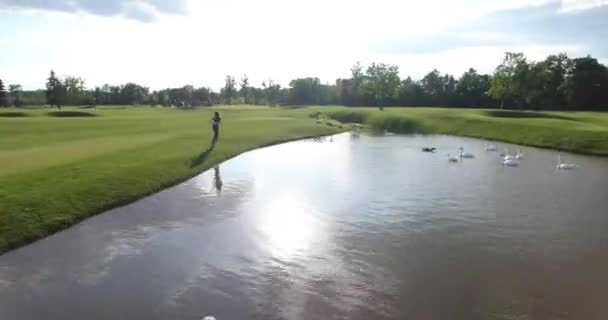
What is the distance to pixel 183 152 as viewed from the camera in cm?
3722

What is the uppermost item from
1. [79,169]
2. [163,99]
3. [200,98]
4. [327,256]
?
[200,98]

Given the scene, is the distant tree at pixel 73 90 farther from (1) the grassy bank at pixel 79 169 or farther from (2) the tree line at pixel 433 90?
(1) the grassy bank at pixel 79 169

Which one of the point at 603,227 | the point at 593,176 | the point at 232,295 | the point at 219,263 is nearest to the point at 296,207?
the point at 219,263

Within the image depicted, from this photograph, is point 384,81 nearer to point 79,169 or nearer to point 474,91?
point 474,91

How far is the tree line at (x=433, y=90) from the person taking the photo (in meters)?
105

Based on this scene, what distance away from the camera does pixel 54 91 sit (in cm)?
13738

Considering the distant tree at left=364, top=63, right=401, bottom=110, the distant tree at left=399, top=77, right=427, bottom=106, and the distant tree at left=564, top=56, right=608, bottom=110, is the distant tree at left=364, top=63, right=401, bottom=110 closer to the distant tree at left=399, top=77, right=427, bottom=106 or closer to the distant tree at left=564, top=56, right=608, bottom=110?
the distant tree at left=399, top=77, right=427, bottom=106

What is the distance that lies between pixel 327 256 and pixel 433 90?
140 meters

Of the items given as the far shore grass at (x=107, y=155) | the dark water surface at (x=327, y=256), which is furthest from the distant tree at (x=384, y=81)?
the dark water surface at (x=327, y=256)

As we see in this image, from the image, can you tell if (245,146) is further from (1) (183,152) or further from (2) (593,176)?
(2) (593,176)

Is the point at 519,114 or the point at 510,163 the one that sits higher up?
the point at 519,114

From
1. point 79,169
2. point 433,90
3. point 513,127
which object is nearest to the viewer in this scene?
point 79,169

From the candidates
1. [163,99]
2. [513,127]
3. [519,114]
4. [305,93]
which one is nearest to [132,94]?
[163,99]

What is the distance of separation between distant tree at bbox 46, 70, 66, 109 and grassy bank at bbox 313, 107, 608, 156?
85598 millimetres
